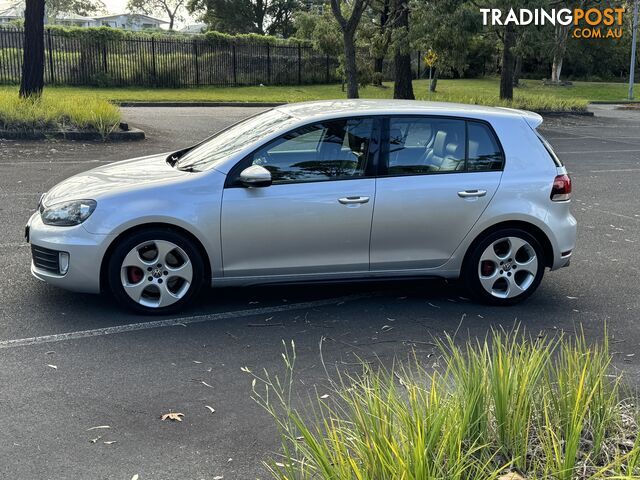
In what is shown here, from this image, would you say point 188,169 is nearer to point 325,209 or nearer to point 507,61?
point 325,209

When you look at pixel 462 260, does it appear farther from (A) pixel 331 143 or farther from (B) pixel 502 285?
(A) pixel 331 143

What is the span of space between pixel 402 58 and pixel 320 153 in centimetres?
1998

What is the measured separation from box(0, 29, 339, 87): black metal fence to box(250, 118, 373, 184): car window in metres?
26.9

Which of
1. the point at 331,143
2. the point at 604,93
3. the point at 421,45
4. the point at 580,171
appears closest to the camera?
the point at 331,143

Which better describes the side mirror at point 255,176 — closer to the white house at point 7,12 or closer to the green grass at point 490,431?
the green grass at point 490,431

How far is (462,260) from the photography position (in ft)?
20.5

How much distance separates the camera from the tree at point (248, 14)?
190ft

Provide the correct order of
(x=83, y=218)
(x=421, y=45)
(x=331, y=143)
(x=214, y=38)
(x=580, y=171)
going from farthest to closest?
(x=214, y=38) → (x=421, y=45) → (x=580, y=171) → (x=331, y=143) → (x=83, y=218)

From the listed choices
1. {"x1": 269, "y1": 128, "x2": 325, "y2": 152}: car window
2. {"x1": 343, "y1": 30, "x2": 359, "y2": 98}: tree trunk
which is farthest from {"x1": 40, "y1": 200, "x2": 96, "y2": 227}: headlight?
{"x1": 343, "y1": 30, "x2": 359, "y2": 98}: tree trunk

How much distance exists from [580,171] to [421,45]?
958 cm

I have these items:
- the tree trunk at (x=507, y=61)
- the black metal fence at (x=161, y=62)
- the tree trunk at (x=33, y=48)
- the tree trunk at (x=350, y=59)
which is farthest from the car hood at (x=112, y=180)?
the black metal fence at (x=161, y=62)

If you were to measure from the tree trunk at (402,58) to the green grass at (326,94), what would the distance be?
1.61 metres

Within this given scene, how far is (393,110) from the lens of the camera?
6191mm

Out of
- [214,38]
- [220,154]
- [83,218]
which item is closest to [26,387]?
[83,218]
